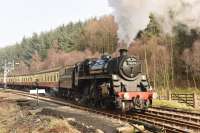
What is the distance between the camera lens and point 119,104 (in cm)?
2019

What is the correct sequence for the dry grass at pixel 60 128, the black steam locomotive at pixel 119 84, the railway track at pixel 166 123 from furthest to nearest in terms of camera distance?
the black steam locomotive at pixel 119 84 → the dry grass at pixel 60 128 → the railway track at pixel 166 123

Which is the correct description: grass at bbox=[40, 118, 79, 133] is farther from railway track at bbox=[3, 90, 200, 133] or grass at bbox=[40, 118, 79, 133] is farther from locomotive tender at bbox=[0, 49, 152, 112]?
locomotive tender at bbox=[0, 49, 152, 112]

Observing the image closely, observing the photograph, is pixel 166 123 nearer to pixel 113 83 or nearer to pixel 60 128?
pixel 113 83

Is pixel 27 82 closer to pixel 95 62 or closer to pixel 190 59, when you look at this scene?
pixel 190 59

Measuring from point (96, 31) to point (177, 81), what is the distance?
33.0 m

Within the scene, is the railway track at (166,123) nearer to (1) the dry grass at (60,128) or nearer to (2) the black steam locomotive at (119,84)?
(2) the black steam locomotive at (119,84)

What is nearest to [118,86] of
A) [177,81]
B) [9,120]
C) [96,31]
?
[9,120]

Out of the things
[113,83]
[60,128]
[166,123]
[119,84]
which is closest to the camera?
[60,128]

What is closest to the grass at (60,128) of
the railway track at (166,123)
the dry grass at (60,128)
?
the dry grass at (60,128)

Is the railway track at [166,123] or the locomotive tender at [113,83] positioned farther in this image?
the locomotive tender at [113,83]

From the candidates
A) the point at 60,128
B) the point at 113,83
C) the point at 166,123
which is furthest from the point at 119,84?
the point at 60,128

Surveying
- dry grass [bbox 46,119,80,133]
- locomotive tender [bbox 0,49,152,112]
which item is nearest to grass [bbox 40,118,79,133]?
dry grass [bbox 46,119,80,133]

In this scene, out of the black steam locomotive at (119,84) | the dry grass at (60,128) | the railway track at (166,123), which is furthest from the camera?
the black steam locomotive at (119,84)

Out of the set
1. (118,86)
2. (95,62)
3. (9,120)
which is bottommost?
(9,120)
